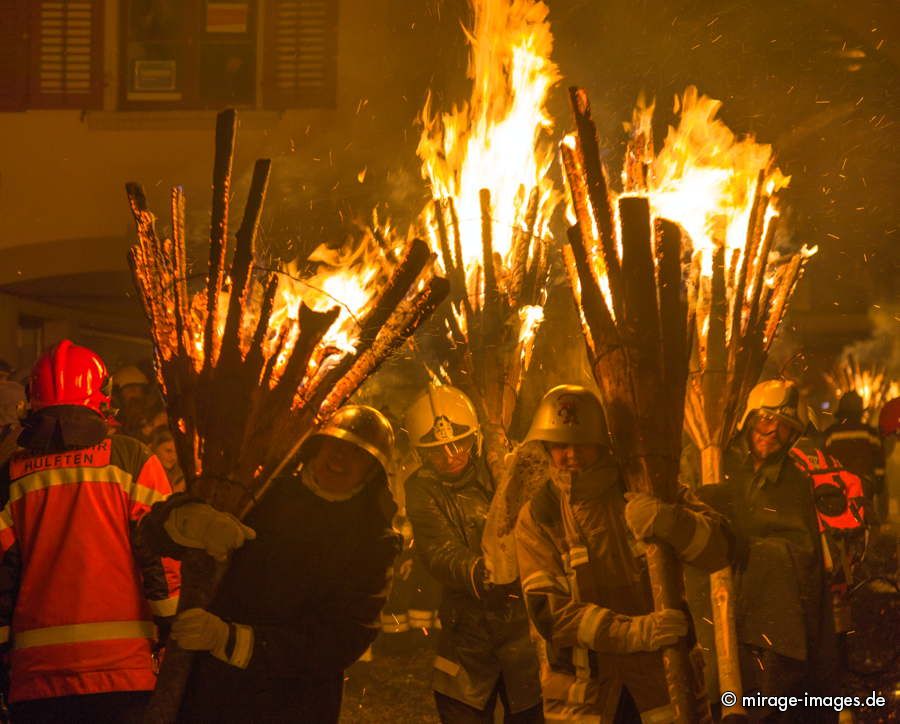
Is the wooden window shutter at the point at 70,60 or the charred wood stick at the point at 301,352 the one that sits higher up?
the wooden window shutter at the point at 70,60

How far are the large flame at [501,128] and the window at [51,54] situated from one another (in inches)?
198

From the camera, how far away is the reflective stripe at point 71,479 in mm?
4352

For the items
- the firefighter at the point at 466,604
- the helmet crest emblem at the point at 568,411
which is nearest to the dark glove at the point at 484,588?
the firefighter at the point at 466,604

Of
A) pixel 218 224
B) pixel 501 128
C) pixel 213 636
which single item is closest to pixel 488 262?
pixel 501 128

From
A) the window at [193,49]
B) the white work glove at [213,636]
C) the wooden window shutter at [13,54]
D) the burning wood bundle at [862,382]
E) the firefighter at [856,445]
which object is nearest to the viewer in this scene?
the white work glove at [213,636]

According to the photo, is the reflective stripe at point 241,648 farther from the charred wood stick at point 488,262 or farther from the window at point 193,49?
the window at point 193,49

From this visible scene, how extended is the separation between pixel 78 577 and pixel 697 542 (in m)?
2.39

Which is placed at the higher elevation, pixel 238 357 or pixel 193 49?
pixel 193 49

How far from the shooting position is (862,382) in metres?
19.7

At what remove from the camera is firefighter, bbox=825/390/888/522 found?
993cm

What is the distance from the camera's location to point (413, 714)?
7.72 meters

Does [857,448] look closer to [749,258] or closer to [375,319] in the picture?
[749,258]

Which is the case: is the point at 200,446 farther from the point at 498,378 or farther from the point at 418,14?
the point at 418,14

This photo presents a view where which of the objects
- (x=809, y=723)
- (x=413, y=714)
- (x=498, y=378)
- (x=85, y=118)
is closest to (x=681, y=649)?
(x=809, y=723)
